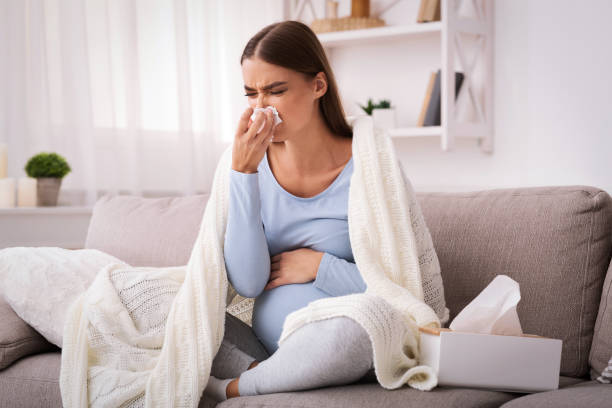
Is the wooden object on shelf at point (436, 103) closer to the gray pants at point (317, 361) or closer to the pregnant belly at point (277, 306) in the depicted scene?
the pregnant belly at point (277, 306)

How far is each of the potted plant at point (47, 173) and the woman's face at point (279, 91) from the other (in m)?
1.35

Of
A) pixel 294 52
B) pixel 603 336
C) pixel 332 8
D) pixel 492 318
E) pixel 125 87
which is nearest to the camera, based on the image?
pixel 492 318

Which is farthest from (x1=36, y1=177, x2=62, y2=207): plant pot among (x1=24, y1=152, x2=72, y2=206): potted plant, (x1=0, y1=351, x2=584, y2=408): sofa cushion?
(x1=0, y1=351, x2=584, y2=408): sofa cushion

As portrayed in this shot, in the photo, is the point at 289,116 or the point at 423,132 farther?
the point at 423,132

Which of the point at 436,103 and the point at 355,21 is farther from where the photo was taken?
the point at 355,21

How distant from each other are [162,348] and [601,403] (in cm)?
86

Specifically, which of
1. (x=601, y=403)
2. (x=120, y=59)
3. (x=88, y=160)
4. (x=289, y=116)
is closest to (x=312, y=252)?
(x=289, y=116)

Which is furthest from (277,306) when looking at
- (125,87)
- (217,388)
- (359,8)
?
(359,8)

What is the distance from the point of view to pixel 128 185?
10.2 feet

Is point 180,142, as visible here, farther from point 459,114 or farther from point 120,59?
point 459,114

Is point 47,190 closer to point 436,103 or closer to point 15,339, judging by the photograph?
point 15,339

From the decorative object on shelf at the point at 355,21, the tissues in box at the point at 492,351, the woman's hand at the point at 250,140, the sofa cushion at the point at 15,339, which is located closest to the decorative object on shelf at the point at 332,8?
the decorative object on shelf at the point at 355,21

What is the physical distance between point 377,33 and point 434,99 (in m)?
0.43

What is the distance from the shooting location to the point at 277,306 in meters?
1.60
